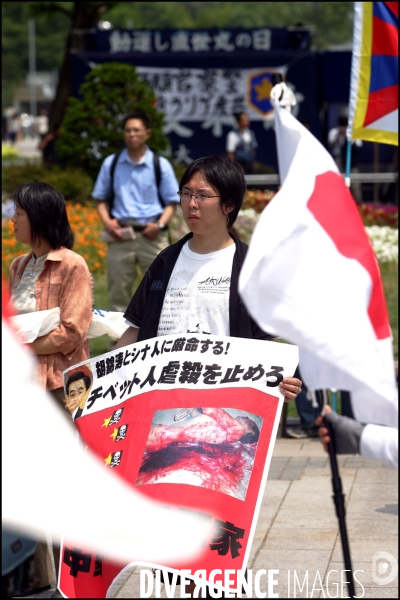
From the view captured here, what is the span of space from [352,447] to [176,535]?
620mm

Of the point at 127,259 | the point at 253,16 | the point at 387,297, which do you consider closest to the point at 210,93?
the point at 387,297

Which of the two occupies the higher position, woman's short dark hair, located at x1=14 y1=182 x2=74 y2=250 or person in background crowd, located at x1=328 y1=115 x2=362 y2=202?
person in background crowd, located at x1=328 y1=115 x2=362 y2=202

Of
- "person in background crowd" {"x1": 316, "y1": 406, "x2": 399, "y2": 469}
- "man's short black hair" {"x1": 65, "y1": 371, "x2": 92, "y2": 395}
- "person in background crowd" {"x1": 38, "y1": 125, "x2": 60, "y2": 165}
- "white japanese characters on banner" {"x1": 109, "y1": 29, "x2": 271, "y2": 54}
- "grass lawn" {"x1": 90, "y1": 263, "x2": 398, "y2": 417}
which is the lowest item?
"grass lawn" {"x1": 90, "y1": 263, "x2": 398, "y2": 417}

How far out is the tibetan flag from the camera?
7508 millimetres

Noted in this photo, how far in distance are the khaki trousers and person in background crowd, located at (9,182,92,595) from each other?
3753 millimetres

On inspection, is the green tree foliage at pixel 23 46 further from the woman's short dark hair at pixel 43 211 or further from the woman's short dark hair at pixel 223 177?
the woman's short dark hair at pixel 223 177

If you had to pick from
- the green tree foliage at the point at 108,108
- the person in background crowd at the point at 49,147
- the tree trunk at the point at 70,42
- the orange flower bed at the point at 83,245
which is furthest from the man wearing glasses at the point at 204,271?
the tree trunk at the point at 70,42

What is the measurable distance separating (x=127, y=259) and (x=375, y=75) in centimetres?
249

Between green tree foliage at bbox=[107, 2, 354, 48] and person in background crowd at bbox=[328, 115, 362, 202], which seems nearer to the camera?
person in background crowd at bbox=[328, 115, 362, 202]

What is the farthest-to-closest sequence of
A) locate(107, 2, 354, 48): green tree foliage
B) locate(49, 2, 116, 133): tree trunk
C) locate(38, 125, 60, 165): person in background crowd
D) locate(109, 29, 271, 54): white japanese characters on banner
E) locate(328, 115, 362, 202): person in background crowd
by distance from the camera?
locate(107, 2, 354, 48): green tree foliage < locate(49, 2, 116, 133): tree trunk < locate(109, 29, 271, 54): white japanese characters on banner < locate(38, 125, 60, 165): person in background crowd < locate(328, 115, 362, 202): person in background crowd

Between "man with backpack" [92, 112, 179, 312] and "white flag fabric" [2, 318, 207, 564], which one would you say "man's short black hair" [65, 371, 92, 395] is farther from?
"man with backpack" [92, 112, 179, 312]

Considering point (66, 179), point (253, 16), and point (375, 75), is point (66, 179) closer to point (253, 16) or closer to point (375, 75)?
point (375, 75)

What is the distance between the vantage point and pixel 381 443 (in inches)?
102

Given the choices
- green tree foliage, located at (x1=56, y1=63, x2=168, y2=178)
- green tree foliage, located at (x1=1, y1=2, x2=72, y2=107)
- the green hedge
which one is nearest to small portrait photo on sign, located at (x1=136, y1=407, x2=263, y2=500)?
green tree foliage, located at (x1=56, y1=63, x2=168, y2=178)
